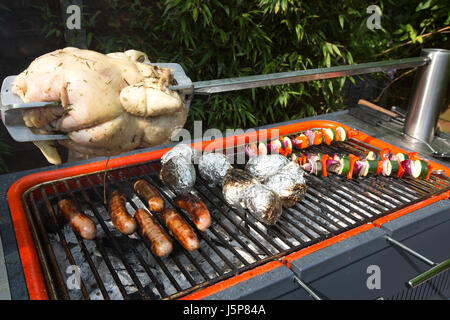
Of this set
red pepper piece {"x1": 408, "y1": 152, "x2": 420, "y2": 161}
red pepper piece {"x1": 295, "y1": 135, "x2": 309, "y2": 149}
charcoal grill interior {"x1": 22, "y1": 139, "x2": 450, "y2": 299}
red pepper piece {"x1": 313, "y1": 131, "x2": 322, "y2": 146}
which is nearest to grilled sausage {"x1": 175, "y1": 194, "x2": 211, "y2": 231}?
charcoal grill interior {"x1": 22, "y1": 139, "x2": 450, "y2": 299}

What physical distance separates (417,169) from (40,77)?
267 cm

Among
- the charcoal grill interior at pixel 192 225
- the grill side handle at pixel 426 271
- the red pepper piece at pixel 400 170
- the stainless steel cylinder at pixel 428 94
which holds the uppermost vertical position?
the stainless steel cylinder at pixel 428 94

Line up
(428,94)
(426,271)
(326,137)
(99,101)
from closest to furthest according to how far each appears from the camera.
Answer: (99,101)
(426,271)
(428,94)
(326,137)

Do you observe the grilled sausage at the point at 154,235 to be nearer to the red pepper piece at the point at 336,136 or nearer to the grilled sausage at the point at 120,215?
the grilled sausage at the point at 120,215

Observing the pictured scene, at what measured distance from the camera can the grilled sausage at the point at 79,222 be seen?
1.97m

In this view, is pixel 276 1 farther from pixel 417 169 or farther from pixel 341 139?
pixel 417 169

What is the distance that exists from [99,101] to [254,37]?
3.50 meters

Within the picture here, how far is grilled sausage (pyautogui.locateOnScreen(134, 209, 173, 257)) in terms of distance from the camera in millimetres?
1877

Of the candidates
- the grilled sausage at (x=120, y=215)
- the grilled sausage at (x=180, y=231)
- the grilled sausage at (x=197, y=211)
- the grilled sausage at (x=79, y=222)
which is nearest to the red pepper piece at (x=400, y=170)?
the grilled sausage at (x=197, y=211)

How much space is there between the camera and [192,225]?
7.28 ft

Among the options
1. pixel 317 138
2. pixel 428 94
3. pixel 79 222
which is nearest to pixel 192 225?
pixel 79 222

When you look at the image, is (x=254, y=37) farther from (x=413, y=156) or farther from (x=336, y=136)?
(x=413, y=156)

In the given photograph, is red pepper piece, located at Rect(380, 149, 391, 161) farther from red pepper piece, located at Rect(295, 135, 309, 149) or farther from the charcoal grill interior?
red pepper piece, located at Rect(295, 135, 309, 149)

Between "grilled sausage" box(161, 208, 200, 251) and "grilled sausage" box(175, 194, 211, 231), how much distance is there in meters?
0.08
